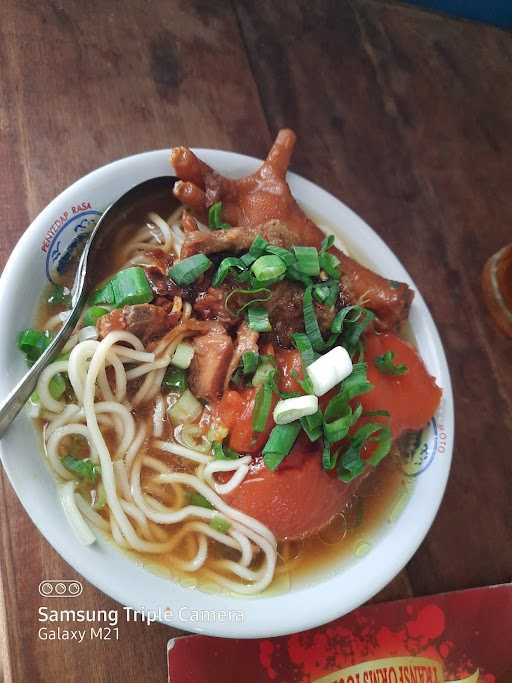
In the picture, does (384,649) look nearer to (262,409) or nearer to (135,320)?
(262,409)

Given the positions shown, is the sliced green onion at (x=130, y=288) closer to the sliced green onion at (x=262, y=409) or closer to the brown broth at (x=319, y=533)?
the brown broth at (x=319, y=533)

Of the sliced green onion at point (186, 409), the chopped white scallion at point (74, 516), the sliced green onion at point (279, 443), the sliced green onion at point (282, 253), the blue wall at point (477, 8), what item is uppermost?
the blue wall at point (477, 8)

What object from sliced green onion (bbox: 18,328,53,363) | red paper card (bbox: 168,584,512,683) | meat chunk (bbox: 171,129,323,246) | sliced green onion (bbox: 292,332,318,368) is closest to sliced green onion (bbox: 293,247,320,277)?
meat chunk (bbox: 171,129,323,246)

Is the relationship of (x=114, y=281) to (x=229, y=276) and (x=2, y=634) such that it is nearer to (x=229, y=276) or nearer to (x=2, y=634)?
(x=229, y=276)

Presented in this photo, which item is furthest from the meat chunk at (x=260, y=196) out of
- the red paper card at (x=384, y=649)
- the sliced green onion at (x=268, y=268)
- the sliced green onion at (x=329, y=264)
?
the red paper card at (x=384, y=649)

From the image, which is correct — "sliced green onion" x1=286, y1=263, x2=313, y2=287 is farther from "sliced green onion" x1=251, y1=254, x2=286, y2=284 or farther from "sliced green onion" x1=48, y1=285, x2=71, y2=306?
"sliced green onion" x1=48, y1=285, x2=71, y2=306

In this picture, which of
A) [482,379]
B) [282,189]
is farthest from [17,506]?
[482,379]
